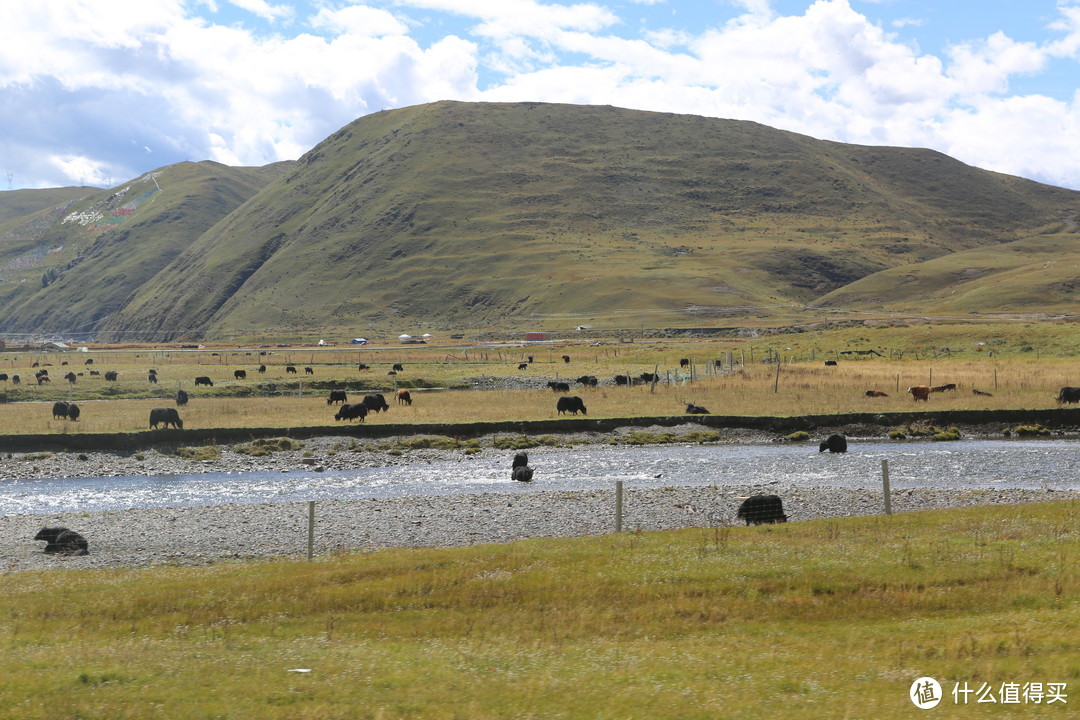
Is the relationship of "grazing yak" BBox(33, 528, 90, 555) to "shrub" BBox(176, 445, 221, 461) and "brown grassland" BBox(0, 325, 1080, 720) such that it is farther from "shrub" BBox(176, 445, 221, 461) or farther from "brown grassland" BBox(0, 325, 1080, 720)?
"shrub" BBox(176, 445, 221, 461)

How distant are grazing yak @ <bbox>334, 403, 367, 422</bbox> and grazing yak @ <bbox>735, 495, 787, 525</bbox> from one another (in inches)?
948

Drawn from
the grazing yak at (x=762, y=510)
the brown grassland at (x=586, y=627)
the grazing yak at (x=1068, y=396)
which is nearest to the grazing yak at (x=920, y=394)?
the grazing yak at (x=1068, y=396)

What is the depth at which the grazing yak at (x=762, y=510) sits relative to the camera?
69.1ft

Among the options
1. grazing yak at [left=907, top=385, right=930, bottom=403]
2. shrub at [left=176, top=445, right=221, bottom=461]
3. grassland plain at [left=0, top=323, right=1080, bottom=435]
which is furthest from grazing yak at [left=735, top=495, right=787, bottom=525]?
grazing yak at [left=907, top=385, right=930, bottom=403]

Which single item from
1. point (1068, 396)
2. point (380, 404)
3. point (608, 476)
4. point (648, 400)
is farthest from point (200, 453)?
point (1068, 396)

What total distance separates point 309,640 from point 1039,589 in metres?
9.71

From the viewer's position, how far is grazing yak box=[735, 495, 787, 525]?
21.1m

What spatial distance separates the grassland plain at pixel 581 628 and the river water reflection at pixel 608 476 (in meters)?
10.5

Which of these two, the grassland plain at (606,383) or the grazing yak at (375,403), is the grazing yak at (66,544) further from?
the grazing yak at (375,403)

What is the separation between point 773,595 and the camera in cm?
1295

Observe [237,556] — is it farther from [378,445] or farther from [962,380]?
[962,380]

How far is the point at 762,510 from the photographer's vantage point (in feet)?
69.5

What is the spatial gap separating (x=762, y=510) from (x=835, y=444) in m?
14.9

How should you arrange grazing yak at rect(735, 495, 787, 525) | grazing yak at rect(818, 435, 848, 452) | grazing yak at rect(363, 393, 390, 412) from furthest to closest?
grazing yak at rect(363, 393, 390, 412) → grazing yak at rect(818, 435, 848, 452) → grazing yak at rect(735, 495, 787, 525)
